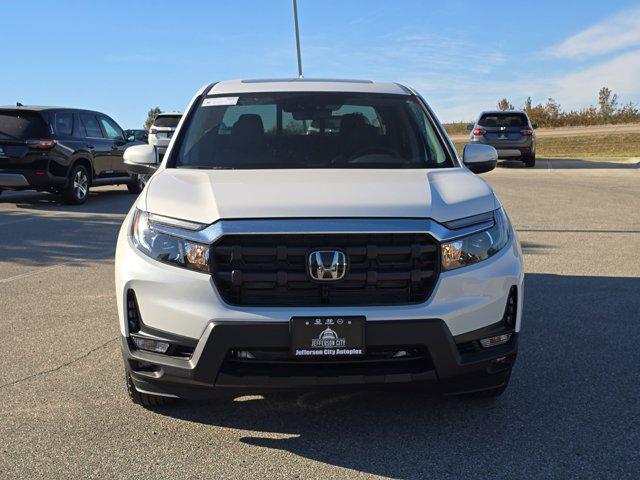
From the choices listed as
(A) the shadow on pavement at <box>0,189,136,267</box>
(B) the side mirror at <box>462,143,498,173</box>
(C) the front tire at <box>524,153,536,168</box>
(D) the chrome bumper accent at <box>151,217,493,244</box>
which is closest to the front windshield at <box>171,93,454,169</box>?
(B) the side mirror at <box>462,143,498,173</box>

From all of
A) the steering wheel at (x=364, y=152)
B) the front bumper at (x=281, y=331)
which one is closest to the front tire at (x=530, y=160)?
the steering wheel at (x=364, y=152)

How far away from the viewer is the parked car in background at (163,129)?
69.3 feet

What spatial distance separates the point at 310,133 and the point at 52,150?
999cm

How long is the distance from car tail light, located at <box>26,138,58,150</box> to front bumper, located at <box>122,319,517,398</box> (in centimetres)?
1108

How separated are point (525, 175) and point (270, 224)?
18271 mm

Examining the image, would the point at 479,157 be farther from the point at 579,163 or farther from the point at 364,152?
the point at 579,163

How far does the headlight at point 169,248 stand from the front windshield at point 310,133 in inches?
37.3

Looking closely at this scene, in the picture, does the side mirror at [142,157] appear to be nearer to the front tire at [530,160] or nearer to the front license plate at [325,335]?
the front license plate at [325,335]

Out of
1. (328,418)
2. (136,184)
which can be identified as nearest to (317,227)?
(328,418)

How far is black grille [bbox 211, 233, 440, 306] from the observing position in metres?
3.34

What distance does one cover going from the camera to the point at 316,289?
3.36 meters

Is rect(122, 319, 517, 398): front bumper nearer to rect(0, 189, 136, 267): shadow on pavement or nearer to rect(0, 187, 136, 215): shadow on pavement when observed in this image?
rect(0, 189, 136, 267): shadow on pavement

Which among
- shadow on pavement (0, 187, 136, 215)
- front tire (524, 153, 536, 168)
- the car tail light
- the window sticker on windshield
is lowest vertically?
front tire (524, 153, 536, 168)

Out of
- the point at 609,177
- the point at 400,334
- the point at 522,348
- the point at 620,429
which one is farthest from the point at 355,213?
the point at 609,177
